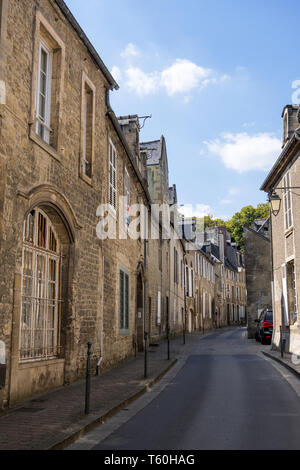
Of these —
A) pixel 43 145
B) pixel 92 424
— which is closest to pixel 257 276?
pixel 43 145

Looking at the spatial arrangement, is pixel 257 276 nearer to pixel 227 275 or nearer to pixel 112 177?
pixel 112 177

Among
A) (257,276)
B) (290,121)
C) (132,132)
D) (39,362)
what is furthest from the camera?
(257,276)

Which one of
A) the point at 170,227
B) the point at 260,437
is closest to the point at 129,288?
the point at 260,437

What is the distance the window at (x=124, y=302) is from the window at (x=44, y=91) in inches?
240

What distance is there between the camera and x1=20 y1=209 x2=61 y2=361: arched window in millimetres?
8117

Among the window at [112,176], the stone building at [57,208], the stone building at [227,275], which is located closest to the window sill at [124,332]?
the stone building at [57,208]

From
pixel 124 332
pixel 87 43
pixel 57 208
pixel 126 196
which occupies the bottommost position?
pixel 124 332

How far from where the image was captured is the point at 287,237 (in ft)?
54.0

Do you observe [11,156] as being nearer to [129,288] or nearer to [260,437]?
[260,437]

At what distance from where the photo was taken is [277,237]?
18.2 m

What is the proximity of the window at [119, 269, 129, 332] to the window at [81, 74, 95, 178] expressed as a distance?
411 cm

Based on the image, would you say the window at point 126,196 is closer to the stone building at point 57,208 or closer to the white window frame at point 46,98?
the stone building at point 57,208

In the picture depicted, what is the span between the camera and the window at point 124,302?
46.1ft

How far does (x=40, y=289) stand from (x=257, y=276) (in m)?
20.7
